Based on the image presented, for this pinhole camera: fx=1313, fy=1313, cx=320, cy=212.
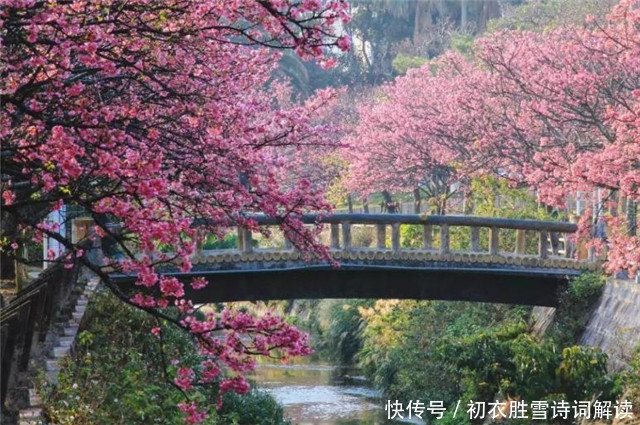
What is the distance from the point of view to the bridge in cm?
2402

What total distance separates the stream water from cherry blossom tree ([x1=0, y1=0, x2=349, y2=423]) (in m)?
13.8

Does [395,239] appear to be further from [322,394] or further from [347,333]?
[347,333]

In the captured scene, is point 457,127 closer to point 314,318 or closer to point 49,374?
point 314,318

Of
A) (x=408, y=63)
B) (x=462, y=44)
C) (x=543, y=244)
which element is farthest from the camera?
(x=408, y=63)

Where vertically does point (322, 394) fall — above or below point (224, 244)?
below

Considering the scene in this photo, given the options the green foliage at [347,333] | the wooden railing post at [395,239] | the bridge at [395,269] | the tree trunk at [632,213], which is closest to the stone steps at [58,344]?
the bridge at [395,269]

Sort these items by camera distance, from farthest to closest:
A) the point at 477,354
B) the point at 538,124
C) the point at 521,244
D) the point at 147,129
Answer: the point at 538,124
the point at 521,244
the point at 477,354
the point at 147,129

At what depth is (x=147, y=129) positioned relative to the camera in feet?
32.6

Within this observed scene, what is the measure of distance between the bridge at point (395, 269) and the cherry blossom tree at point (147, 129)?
34.2 feet

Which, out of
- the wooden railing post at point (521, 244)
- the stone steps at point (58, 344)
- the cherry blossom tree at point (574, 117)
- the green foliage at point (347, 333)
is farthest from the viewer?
the green foliage at point (347, 333)

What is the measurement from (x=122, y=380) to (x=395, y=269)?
1276 centimetres

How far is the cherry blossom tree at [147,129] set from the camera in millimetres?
8070

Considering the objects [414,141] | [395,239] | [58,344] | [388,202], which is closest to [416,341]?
[395,239]

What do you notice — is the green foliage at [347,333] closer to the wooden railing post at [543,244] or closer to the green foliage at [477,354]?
the green foliage at [477,354]
